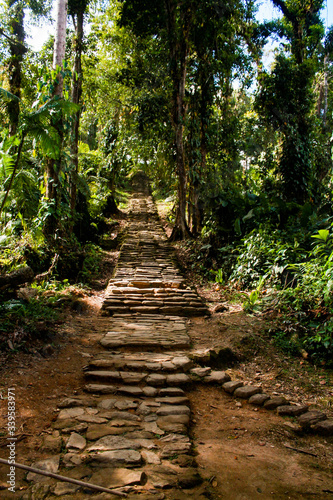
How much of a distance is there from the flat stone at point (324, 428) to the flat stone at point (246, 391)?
685 millimetres

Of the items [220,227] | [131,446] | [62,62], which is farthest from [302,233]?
[62,62]

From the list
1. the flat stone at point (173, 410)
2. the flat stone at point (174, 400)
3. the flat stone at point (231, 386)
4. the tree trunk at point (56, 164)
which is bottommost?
the flat stone at point (231, 386)

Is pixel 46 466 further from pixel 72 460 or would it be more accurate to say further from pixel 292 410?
pixel 292 410

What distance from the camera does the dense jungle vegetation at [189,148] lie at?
18.1 feet

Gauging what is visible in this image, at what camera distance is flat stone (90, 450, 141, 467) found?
7.47ft

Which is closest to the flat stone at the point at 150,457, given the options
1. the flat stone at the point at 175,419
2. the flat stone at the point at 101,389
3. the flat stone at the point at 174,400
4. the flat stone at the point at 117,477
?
the flat stone at the point at 117,477

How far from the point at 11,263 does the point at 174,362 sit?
3.69 m

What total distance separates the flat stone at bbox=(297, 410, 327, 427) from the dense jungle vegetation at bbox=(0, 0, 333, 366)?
1238 mm

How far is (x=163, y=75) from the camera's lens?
1175 cm

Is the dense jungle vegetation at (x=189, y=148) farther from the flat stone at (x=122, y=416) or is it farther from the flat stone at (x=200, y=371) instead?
the flat stone at (x=122, y=416)

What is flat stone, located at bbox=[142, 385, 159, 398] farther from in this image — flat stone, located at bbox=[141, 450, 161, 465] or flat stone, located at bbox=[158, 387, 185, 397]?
flat stone, located at bbox=[141, 450, 161, 465]

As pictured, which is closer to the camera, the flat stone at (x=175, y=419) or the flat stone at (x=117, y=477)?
the flat stone at (x=117, y=477)

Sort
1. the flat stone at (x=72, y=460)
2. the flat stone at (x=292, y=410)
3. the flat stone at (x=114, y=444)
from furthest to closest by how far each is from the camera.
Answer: the flat stone at (x=292, y=410) < the flat stone at (x=114, y=444) < the flat stone at (x=72, y=460)

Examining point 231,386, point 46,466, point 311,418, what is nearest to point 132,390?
point 231,386
